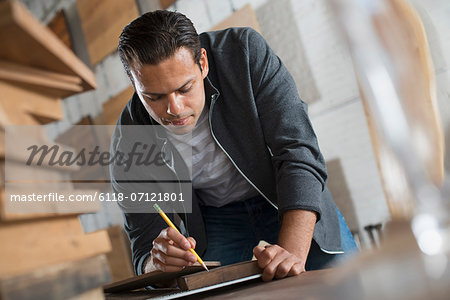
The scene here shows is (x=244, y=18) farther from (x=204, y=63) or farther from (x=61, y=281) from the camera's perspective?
(x=61, y=281)

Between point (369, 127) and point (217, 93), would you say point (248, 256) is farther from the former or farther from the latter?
point (369, 127)

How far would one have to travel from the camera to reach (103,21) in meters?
2.96

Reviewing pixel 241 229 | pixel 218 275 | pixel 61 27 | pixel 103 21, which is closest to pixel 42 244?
pixel 218 275

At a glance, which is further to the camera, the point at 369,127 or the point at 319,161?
the point at 369,127

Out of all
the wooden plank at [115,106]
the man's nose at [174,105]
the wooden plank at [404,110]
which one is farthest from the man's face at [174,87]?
the wooden plank at [115,106]

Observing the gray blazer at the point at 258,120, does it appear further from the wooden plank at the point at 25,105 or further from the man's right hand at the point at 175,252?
the wooden plank at the point at 25,105

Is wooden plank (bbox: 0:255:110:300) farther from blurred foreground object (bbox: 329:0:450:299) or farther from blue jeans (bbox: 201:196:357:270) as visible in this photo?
blue jeans (bbox: 201:196:357:270)

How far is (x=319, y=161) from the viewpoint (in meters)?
1.02

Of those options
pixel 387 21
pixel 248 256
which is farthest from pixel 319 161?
pixel 387 21

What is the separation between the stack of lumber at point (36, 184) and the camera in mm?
390

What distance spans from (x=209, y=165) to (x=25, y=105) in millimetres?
804

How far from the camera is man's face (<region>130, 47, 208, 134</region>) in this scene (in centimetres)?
98

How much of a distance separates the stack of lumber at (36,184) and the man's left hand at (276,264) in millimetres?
297

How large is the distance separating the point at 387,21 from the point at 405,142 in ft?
0.34
